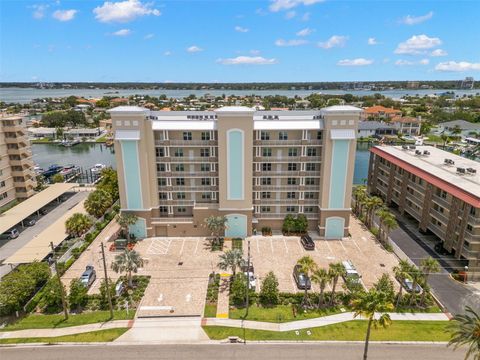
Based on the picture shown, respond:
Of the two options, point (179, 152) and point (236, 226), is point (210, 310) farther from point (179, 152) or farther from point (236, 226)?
point (179, 152)

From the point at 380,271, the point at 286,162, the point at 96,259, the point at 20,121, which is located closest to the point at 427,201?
the point at 380,271

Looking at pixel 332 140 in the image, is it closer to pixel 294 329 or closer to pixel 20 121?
pixel 294 329

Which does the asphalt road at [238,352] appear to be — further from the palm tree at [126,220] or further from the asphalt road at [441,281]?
the palm tree at [126,220]

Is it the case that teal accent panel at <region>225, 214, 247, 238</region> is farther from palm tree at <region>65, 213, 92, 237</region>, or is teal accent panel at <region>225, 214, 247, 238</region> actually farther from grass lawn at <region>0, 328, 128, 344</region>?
grass lawn at <region>0, 328, 128, 344</region>

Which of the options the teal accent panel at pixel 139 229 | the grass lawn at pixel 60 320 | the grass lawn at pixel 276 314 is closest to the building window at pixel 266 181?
the teal accent panel at pixel 139 229

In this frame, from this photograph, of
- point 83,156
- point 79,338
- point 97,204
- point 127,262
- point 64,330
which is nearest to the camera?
point 79,338

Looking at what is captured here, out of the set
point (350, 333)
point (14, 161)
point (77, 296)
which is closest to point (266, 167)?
point (350, 333)
